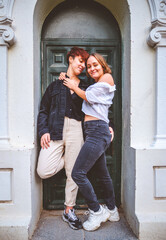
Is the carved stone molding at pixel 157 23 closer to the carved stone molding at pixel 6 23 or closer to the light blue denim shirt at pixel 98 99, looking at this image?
the light blue denim shirt at pixel 98 99

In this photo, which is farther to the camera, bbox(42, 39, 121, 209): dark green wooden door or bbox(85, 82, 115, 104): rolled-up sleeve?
bbox(42, 39, 121, 209): dark green wooden door

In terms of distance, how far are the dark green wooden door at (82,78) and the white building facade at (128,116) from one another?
326 mm

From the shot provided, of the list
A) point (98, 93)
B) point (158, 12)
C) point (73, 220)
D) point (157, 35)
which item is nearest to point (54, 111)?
point (98, 93)

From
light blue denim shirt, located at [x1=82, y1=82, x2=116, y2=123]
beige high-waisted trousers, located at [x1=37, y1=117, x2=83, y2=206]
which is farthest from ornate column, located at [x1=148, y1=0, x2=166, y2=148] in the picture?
beige high-waisted trousers, located at [x1=37, y1=117, x2=83, y2=206]

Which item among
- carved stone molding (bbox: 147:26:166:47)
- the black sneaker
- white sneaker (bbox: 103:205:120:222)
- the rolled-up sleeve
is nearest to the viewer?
the rolled-up sleeve

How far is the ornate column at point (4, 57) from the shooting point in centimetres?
242

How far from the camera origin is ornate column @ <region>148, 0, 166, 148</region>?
246cm

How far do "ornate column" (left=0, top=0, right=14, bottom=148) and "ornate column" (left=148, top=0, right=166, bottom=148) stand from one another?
176cm

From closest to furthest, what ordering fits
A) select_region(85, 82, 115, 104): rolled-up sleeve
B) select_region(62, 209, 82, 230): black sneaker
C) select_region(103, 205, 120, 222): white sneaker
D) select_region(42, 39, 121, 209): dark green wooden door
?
select_region(85, 82, 115, 104): rolled-up sleeve, select_region(62, 209, 82, 230): black sneaker, select_region(103, 205, 120, 222): white sneaker, select_region(42, 39, 121, 209): dark green wooden door

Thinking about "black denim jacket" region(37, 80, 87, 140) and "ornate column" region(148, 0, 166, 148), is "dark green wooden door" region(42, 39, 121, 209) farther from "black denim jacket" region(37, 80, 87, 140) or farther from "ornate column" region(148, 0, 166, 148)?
"ornate column" region(148, 0, 166, 148)

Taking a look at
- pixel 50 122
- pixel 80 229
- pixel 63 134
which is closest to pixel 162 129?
pixel 63 134

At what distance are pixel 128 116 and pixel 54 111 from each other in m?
1.01

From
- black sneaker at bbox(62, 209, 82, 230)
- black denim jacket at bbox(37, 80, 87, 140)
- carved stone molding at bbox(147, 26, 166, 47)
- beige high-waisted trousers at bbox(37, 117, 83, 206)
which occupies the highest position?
carved stone molding at bbox(147, 26, 166, 47)

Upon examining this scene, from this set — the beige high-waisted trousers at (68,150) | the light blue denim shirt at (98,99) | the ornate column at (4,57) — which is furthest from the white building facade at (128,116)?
the light blue denim shirt at (98,99)
